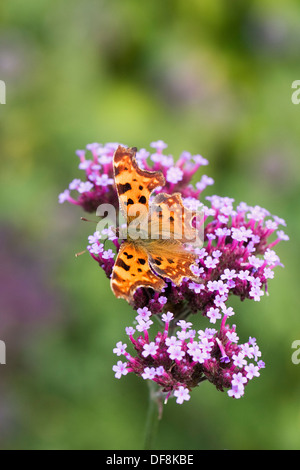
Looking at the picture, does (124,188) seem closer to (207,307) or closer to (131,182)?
(131,182)

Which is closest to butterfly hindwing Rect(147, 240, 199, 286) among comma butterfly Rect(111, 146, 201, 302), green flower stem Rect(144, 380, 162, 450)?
comma butterfly Rect(111, 146, 201, 302)

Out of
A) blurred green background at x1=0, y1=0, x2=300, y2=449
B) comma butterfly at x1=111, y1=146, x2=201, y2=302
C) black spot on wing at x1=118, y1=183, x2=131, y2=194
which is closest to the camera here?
comma butterfly at x1=111, y1=146, x2=201, y2=302

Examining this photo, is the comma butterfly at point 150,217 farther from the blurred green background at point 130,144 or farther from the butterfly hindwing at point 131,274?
the blurred green background at point 130,144

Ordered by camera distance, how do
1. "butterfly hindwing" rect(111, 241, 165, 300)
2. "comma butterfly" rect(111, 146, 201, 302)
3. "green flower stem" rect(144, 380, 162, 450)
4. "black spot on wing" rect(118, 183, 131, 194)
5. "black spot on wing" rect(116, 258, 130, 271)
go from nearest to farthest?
"butterfly hindwing" rect(111, 241, 165, 300), "black spot on wing" rect(116, 258, 130, 271), "comma butterfly" rect(111, 146, 201, 302), "black spot on wing" rect(118, 183, 131, 194), "green flower stem" rect(144, 380, 162, 450)

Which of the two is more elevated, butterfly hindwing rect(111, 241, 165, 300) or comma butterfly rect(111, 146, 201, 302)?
comma butterfly rect(111, 146, 201, 302)

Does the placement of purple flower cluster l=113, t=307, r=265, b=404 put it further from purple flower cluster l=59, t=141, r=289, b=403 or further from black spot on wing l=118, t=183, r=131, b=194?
black spot on wing l=118, t=183, r=131, b=194

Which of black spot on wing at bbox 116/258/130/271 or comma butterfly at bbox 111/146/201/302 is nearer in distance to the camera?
black spot on wing at bbox 116/258/130/271

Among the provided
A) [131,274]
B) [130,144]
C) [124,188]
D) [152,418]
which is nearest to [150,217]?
[124,188]

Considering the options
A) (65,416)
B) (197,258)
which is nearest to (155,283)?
(197,258)
